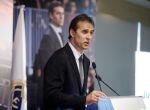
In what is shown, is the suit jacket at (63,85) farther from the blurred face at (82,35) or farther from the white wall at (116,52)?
the white wall at (116,52)

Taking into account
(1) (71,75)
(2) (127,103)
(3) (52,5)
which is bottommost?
(2) (127,103)

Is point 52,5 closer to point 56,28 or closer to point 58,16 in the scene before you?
point 58,16

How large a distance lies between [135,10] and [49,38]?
100 inches

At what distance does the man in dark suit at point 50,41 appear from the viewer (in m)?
3.27

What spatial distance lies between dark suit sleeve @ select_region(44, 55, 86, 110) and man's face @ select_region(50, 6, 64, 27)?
112 cm

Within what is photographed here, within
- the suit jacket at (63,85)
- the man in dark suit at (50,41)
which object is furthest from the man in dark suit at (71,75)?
the man in dark suit at (50,41)

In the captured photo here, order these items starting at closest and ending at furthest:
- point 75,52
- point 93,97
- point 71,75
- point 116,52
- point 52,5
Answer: point 93,97, point 71,75, point 75,52, point 52,5, point 116,52

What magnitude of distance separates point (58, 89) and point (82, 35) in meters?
0.57

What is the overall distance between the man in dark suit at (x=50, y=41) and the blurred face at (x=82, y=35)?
0.82m

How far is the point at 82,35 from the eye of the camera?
255cm

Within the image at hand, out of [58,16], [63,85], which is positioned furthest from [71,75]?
[58,16]

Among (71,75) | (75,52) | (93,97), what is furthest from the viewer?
(75,52)

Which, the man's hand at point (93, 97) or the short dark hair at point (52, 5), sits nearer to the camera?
the man's hand at point (93, 97)

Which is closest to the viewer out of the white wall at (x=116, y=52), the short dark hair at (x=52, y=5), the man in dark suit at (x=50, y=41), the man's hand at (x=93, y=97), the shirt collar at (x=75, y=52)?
the man's hand at (x=93, y=97)
